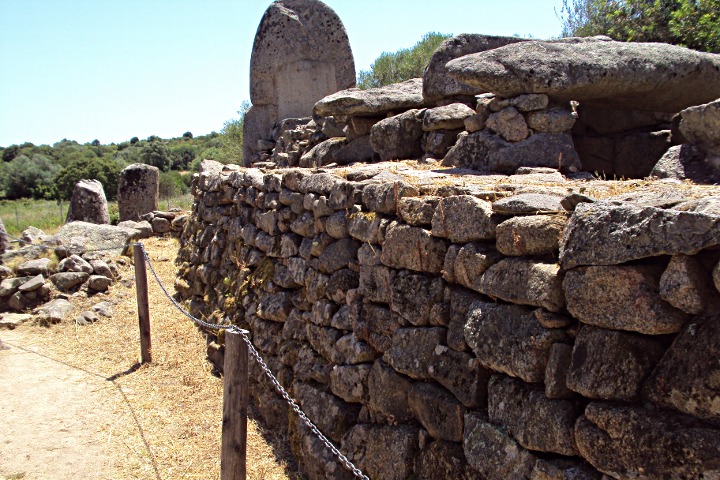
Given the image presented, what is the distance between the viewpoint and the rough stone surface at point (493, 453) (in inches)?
118

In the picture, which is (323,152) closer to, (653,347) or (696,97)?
(696,97)

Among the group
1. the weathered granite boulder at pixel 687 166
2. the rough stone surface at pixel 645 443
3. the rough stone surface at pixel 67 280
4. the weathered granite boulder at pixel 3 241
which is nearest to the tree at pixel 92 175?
the weathered granite boulder at pixel 3 241

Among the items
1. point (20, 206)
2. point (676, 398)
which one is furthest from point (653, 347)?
point (20, 206)

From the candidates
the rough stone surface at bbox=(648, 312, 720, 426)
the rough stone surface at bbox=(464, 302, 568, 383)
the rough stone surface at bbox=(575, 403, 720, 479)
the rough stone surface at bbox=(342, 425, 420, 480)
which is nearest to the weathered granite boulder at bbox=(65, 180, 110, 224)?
the rough stone surface at bbox=(342, 425, 420, 480)

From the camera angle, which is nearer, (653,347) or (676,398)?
(676,398)

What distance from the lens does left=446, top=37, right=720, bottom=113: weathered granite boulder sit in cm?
555

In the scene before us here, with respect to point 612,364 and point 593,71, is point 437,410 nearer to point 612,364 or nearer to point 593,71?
point 612,364

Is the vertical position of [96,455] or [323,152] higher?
[323,152]

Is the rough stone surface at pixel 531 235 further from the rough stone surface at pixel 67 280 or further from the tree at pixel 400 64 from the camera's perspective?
the tree at pixel 400 64

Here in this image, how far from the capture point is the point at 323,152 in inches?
323

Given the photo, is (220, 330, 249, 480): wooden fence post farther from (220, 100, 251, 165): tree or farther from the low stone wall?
(220, 100, 251, 165): tree

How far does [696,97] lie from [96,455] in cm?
628

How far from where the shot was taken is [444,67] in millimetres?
6980

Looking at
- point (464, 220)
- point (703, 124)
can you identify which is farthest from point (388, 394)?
point (703, 124)
